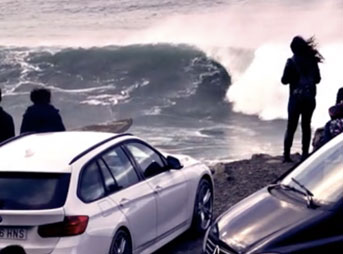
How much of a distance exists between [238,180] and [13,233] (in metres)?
5.87

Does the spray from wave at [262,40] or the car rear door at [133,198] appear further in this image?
the spray from wave at [262,40]

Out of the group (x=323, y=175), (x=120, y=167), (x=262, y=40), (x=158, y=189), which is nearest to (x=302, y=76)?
(x=158, y=189)

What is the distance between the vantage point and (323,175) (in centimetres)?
787

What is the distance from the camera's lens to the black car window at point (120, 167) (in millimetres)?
9098

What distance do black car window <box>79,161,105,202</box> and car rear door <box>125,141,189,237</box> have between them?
83cm

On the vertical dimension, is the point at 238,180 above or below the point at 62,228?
below

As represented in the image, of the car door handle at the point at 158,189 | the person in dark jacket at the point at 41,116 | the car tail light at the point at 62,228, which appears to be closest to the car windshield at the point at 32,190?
the car tail light at the point at 62,228

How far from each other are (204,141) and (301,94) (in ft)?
30.9

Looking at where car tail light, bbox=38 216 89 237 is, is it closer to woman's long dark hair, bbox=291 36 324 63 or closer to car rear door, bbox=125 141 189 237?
car rear door, bbox=125 141 189 237

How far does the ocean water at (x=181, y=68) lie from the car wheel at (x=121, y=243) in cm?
1103

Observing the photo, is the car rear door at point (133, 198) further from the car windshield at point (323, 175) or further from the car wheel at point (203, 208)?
the car windshield at point (323, 175)

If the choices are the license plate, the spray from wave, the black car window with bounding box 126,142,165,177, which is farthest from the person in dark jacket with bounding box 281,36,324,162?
the spray from wave

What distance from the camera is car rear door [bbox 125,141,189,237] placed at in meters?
9.65

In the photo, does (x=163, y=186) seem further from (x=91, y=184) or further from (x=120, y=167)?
(x=91, y=184)
